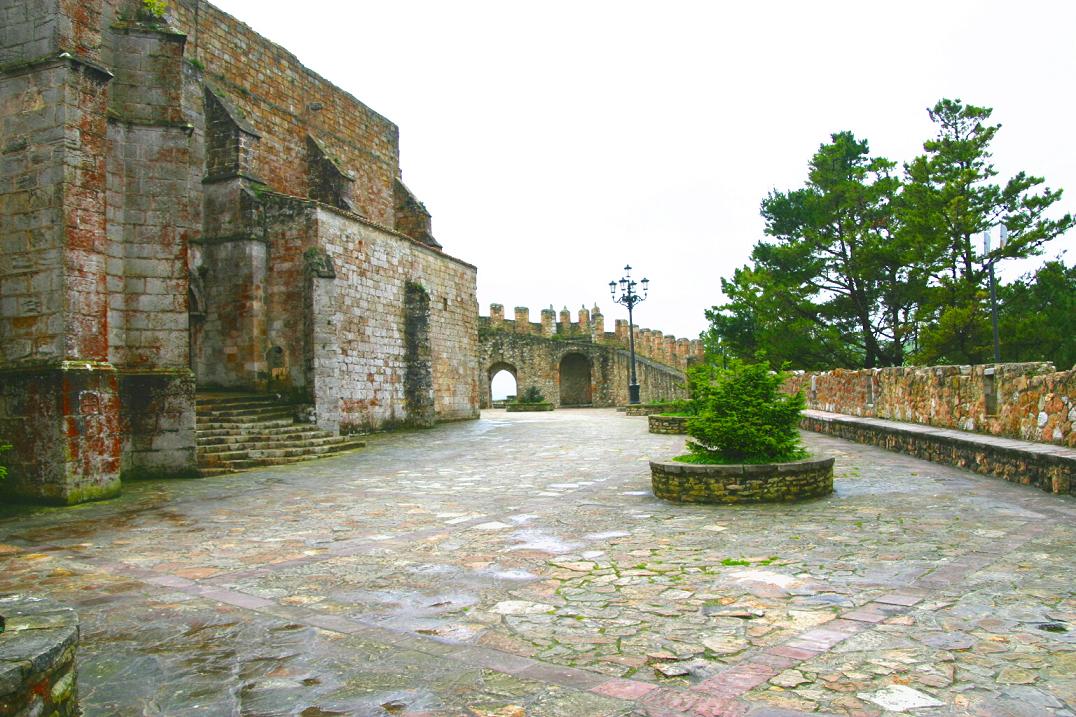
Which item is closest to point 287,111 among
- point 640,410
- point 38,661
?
point 640,410

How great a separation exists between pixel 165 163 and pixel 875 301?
26.5m

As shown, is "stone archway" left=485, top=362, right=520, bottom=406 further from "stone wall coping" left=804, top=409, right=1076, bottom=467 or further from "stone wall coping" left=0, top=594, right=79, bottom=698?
"stone wall coping" left=0, top=594, right=79, bottom=698

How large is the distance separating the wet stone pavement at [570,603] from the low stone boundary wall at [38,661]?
1.55 feet

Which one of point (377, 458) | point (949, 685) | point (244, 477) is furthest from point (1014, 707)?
point (377, 458)

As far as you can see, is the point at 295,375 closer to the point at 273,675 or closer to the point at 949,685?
the point at 273,675

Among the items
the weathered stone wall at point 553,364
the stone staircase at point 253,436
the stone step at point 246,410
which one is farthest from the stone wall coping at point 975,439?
the weathered stone wall at point 553,364

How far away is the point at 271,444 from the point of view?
42.6 ft

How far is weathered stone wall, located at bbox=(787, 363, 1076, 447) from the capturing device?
808 cm

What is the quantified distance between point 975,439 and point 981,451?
245 millimetres

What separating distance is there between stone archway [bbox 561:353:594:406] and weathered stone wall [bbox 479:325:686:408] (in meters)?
0.06

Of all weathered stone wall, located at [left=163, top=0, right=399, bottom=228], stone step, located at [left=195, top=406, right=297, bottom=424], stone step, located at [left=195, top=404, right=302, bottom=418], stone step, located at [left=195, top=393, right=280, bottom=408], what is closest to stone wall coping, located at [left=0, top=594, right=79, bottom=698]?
stone step, located at [left=195, top=406, right=297, bottom=424]

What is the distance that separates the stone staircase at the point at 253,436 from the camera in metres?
12.0

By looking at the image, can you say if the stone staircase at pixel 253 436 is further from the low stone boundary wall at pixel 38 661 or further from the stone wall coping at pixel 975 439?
the stone wall coping at pixel 975 439

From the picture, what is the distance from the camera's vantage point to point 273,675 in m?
3.21
